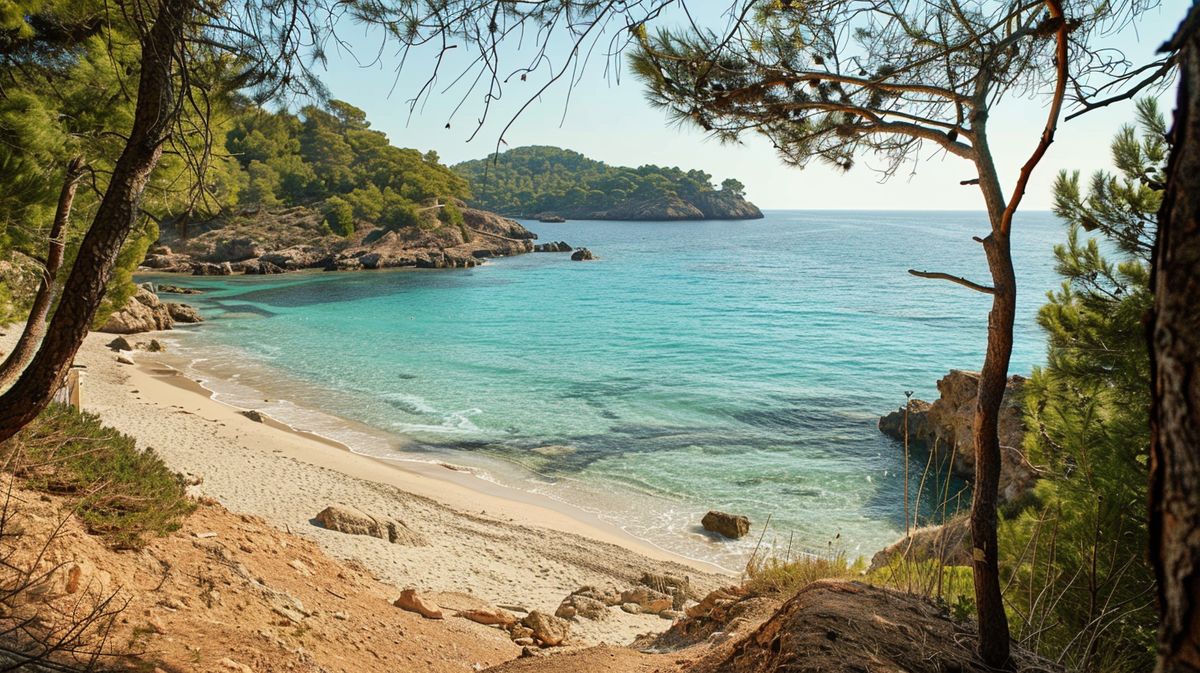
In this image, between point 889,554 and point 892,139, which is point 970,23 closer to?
point 892,139

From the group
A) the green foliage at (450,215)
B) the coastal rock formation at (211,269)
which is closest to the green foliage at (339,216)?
the green foliage at (450,215)

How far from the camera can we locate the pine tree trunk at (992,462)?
3180 mm

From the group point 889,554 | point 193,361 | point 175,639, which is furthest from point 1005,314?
point 193,361

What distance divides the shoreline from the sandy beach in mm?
32

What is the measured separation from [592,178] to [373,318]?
147 m

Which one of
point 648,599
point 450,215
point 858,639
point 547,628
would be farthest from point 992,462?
point 450,215

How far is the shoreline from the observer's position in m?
11.4

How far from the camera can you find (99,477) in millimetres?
5531

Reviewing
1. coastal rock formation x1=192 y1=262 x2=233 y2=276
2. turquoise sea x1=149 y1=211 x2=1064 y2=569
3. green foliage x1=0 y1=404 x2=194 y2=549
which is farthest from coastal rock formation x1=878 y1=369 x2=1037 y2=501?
coastal rock formation x1=192 y1=262 x2=233 y2=276

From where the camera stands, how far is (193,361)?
23.0 metres

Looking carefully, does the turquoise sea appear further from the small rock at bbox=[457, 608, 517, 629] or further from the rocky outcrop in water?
the rocky outcrop in water

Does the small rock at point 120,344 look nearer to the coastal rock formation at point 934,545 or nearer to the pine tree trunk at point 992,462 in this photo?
the coastal rock formation at point 934,545

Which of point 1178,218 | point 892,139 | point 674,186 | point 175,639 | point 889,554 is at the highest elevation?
point 674,186

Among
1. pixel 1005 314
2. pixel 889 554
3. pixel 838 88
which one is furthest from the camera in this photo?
pixel 889 554
